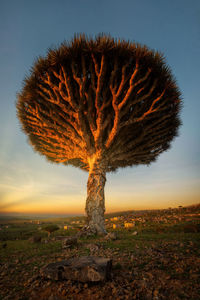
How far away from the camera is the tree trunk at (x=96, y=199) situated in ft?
26.5

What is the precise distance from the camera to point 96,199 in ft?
27.8

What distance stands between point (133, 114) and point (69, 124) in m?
4.13

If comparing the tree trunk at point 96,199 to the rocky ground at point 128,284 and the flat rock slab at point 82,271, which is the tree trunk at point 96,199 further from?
the flat rock slab at point 82,271

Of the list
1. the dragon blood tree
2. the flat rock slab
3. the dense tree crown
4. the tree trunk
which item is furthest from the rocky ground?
the dense tree crown

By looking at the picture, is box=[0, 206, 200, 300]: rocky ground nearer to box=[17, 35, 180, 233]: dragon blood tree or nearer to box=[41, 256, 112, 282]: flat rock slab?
box=[41, 256, 112, 282]: flat rock slab

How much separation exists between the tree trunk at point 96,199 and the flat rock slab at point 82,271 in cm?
563

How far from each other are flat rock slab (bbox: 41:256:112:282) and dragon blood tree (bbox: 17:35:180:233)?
5.71 meters

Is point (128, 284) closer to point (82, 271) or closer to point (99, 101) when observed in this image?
point (82, 271)

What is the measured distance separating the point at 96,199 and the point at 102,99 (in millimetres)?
5914

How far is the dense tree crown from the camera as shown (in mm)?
7613

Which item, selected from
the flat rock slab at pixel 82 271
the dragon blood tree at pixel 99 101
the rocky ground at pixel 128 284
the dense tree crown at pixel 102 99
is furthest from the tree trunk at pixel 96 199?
the flat rock slab at pixel 82 271

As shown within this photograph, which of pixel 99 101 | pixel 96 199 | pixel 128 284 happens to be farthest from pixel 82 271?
pixel 99 101

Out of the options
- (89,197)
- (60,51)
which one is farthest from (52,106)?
(89,197)

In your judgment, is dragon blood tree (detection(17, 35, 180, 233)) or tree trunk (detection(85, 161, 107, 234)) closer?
dragon blood tree (detection(17, 35, 180, 233))
